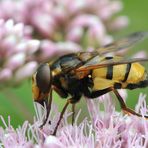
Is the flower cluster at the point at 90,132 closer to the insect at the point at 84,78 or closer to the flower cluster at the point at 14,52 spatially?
the insect at the point at 84,78

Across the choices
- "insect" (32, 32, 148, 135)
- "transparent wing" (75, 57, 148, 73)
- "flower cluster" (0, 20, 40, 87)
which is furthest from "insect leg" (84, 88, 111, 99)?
"flower cluster" (0, 20, 40, 87)

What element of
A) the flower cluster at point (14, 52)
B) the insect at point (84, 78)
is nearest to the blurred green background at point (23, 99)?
the flower cluster at point (14, 52)

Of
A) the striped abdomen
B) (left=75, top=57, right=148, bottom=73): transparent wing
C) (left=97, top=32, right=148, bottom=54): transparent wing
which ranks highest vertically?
(left=97, top=32, right=148, bottom=54): transparent wing

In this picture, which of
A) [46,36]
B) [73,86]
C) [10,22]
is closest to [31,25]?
[46,36]

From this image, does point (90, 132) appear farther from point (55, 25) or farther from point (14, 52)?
point (55, 25)

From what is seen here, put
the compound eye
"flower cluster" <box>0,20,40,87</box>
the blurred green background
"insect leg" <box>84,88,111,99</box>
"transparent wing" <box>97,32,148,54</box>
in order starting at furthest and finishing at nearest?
the blurred green background < "flower cluster" <box>0,20,40,87</box> < "transparent wing" <box>97,32,148,54</box> < "insect leg" <box>84,88,111,99</box> < the compound eye

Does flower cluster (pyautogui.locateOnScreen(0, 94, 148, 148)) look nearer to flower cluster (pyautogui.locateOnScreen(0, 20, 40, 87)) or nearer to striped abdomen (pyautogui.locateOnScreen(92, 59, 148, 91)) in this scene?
striped abdomen (pyautogui.locateOnScreen(92, 59, 148, 91))

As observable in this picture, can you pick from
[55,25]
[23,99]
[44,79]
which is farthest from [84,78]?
[55,25]
